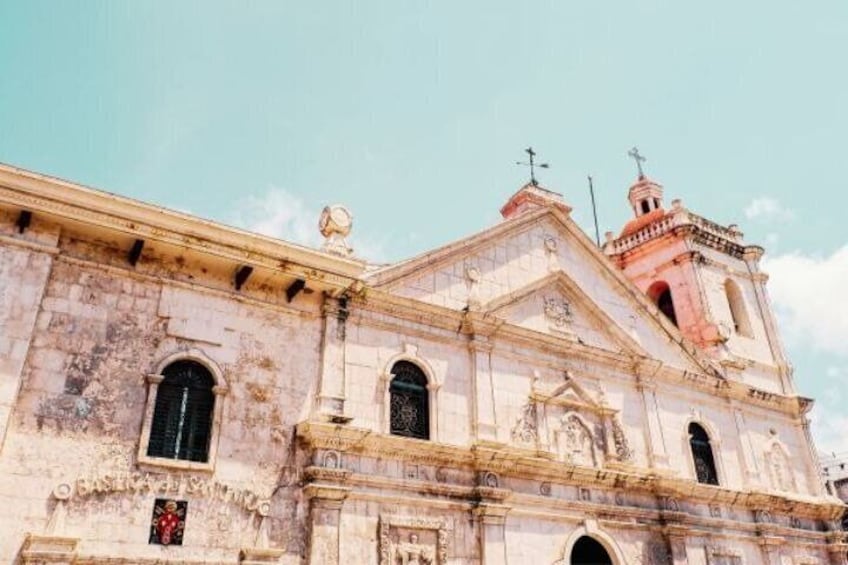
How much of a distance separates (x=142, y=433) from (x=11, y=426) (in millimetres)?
1587

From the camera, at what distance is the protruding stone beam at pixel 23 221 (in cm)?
1005

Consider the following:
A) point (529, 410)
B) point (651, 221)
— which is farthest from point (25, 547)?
point (651, 221)

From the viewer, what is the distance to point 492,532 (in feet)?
38.9

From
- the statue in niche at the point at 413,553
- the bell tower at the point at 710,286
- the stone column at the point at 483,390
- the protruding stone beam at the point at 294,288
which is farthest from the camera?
the bell tower at the point at 710,286

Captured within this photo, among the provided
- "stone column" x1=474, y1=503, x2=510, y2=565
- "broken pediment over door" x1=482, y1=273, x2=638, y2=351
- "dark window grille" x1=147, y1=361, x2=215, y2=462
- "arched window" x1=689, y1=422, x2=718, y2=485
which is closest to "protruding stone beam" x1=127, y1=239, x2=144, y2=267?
"dark window grille" x1=147, y1=361, x2=215, y2=462

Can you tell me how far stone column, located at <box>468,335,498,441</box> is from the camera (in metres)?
12.7

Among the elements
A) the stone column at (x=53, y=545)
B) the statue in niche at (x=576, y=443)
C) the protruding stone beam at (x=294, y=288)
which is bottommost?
the stone column at (x=53, y=545)

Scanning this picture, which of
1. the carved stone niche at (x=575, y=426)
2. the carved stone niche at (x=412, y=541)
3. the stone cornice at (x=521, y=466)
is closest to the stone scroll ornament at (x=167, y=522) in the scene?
the stone cornice at (x=521, y=466)

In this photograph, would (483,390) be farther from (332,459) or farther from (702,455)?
(702,455)

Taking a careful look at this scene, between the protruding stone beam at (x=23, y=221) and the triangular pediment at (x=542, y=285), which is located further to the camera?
the triangular pediment at (x=542, y=285)

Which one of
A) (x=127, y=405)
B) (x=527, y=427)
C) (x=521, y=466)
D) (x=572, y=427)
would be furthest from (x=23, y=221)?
(x=572, y=427)

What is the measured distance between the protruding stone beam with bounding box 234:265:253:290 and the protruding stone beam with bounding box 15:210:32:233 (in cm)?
302

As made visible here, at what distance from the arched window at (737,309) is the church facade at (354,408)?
123 inches

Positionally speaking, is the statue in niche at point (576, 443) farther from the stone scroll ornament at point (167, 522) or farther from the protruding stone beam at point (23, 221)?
the protruding stone beam at point (23, 221)
